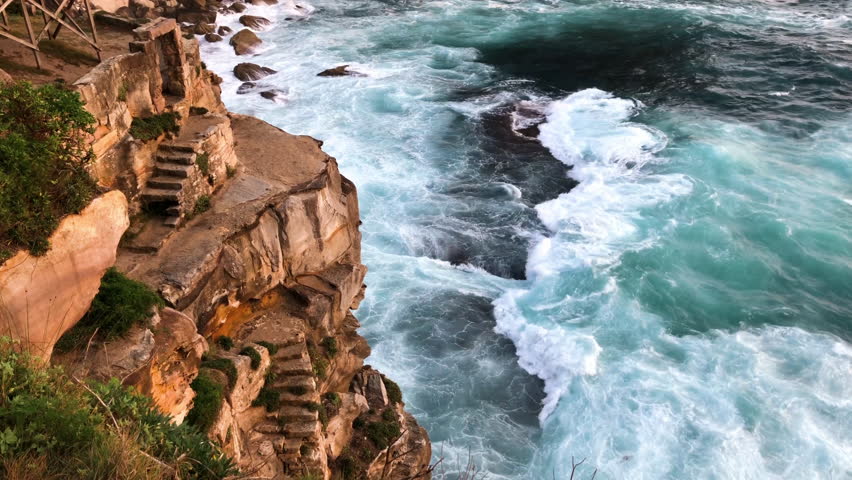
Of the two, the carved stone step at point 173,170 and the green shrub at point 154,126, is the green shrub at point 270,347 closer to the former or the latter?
the carved stone step at point 173,170

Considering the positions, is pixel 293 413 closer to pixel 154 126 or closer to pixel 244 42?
pixel 154 126

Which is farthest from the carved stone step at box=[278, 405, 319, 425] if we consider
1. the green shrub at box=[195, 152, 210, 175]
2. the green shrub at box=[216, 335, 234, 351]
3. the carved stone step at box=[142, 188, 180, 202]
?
the green shrub at box=[195, 152, 210, 175]

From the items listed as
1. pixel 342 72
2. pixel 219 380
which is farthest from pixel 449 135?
pixel 219 380

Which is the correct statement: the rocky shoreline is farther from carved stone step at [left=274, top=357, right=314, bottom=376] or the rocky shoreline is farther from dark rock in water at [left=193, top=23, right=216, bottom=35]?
dark rock in water at [left=193, top=23, right=216, bottom=35]

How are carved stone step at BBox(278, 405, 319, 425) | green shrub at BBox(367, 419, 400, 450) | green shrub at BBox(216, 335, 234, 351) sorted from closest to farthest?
carved stone step at BBox(278, 405, 319, 425)
green shrub at BBox(216, 335, 234, 351)
green shrub at BBox(367, 419, 400, 450)

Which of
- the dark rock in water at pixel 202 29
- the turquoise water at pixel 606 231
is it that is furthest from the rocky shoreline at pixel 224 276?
the dark rock in water at pixel 202 29

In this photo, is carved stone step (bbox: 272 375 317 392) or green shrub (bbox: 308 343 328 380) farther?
green shrub (bbox: 308 343 328 380)
